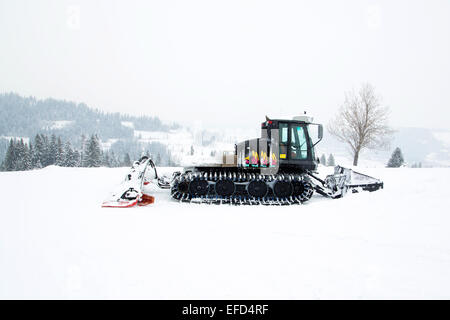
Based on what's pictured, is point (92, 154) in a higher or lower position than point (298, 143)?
higher

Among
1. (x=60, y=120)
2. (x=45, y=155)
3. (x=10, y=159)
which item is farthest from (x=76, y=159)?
(x=60, y=120)

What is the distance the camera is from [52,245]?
385cm

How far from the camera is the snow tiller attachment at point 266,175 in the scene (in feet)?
27.2

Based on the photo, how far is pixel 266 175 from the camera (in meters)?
8.52

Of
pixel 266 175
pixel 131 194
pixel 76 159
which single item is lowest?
pixel 131 194

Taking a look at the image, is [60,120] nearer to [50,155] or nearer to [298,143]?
[50,155]

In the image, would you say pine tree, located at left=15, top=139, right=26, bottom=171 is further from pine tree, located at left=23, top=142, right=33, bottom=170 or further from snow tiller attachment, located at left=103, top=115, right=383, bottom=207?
snow tiller attachment, located at left=103, top=115, right=383, bottom=207

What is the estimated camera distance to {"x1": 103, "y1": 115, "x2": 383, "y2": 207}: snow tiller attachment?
830cm

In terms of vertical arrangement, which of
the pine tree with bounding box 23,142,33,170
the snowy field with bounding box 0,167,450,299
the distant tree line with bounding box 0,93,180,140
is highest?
the distant tree line with bounding box 0,93,180,140

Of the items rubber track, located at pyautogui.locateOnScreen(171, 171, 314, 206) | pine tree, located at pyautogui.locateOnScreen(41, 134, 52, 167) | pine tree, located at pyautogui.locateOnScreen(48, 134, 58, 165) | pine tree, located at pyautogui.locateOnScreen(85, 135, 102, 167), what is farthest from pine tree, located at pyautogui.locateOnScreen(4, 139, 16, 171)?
rubber track, located at pyautogui.locateOnScreen(171, 171, 314, 206)

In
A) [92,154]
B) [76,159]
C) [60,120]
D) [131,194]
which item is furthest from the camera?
[60,120]

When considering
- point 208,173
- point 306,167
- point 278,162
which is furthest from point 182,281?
point 306,167

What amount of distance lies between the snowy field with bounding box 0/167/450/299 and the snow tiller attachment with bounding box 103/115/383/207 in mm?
1656

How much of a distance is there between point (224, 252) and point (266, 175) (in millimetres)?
5125
